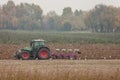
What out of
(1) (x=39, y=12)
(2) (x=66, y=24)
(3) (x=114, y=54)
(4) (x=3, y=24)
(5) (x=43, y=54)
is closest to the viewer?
(5) (x=43, y=54)

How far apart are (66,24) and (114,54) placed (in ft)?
399

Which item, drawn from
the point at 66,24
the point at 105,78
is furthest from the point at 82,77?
the point at 66,24

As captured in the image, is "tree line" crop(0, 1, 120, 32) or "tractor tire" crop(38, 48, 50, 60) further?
"tree line" crop(0, 1, 120, 32)

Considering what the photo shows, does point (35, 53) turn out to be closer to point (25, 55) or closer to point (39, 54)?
point (39, 54)

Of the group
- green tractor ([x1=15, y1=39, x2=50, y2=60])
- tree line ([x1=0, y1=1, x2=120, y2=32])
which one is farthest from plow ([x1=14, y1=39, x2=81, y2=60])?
tree line ([x1=0, y1=1, x2=120, y2=32])

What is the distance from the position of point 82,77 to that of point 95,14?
117618mm

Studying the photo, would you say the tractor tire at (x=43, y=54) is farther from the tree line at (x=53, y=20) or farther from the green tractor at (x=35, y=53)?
the tree line at (x=53, y=20)

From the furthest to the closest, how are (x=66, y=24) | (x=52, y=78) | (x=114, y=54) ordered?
(x=66, y=24) < (x=114, y=54) < (x=52, y=78)

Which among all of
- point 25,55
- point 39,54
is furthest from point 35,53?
point 25,55

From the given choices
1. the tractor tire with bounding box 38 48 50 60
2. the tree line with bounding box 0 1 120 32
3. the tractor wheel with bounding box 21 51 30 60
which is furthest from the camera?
the tree line with bounding box 0 1 120 32

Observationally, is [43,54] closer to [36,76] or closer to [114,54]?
[114,54]

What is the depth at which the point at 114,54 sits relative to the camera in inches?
1505

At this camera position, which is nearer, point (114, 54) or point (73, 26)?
point (114, 54)

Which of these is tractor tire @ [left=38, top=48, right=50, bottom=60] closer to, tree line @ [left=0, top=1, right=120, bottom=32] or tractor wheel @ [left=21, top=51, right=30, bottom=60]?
Answer: tractor wheel @ [left=21, top=51, right=30, bottom=60]
